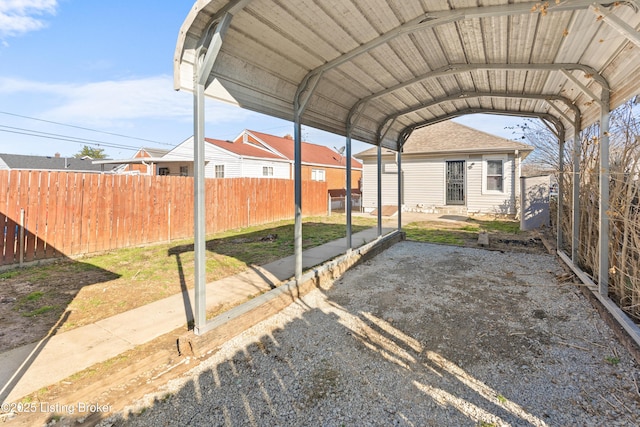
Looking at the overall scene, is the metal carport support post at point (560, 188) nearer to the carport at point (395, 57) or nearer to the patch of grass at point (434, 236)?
the carport at point (395, 57)

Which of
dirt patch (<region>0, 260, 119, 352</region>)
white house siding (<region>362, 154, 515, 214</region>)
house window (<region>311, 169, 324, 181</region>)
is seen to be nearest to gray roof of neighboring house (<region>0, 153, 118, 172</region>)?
house window (<region>311, 169, 324, 181</region>)

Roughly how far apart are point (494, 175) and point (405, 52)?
11.4 m

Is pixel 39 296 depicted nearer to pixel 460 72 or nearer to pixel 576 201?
pixel 460 72

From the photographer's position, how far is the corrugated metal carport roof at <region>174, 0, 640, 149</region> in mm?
2896

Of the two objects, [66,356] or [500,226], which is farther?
[500,226]

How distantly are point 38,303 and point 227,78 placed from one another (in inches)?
150

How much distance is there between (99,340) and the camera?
119 inches

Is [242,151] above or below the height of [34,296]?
above

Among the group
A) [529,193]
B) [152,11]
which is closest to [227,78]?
[152,11]

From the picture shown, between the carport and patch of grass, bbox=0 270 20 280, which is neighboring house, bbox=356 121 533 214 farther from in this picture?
patch of grass, bbox=0 270 20 280

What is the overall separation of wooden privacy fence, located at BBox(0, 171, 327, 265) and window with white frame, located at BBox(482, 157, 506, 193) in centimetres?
1083

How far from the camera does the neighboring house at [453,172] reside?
43.4 ft

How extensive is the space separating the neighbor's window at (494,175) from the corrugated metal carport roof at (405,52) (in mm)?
8437

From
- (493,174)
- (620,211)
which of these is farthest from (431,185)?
(620,211)
